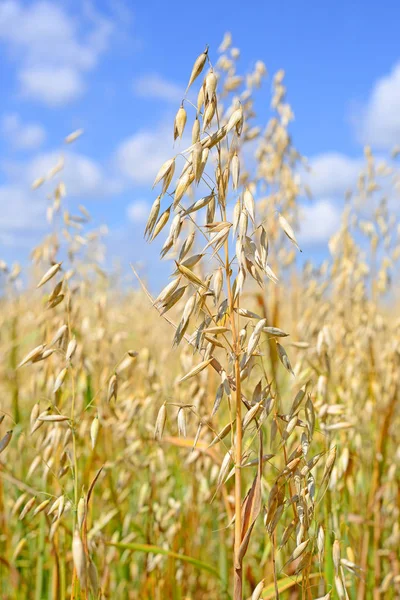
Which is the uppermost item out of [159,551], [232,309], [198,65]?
[198,65]

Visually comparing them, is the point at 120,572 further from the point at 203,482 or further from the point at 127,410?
the point at 127,410

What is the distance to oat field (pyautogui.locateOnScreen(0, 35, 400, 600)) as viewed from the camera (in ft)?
2.92

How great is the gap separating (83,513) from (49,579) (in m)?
1.26

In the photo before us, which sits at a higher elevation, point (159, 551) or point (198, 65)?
point (198, 65)

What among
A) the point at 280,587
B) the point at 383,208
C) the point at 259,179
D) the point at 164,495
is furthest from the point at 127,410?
the point at 383,208

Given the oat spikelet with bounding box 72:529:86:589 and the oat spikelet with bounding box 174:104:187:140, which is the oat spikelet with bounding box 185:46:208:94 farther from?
the oat spikelet with bounding box 72:529:86:589

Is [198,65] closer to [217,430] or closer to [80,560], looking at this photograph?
[80,560]

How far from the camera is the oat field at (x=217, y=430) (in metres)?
0.89

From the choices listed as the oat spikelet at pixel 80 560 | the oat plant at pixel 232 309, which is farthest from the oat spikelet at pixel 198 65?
the oat spikelet at pixel 80 560

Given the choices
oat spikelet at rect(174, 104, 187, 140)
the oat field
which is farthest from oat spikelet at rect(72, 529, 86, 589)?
oat spikelet at rect(174, 104, 187, 140)

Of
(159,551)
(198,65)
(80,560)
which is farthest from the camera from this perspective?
(159,551)

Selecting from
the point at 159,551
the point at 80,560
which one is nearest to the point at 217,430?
the point at 159,551

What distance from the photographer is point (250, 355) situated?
2.80 feet

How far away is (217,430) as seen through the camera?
2119mm
